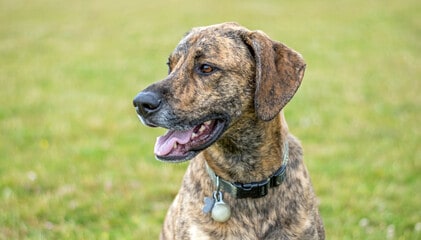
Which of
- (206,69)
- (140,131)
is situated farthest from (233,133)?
(140,131)

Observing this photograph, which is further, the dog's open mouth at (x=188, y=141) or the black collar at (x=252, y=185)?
the black collar at (x=252, y=185)

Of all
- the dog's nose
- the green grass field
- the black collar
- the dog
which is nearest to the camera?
the dog's nose

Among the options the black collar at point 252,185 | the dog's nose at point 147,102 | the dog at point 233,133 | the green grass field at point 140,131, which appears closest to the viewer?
the dog's nose at point 147,102

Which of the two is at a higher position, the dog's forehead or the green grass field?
the dog's forehead

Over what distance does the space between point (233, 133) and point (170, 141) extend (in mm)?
424

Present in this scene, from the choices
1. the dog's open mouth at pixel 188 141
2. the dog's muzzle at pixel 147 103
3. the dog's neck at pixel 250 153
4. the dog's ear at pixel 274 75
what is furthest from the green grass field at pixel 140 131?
the dog's ear at pixel 274 75

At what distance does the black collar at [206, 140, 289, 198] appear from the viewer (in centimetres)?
404

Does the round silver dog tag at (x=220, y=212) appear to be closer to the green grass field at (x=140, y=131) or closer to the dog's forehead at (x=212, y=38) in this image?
the dog's forehead at (x=212, y=38)

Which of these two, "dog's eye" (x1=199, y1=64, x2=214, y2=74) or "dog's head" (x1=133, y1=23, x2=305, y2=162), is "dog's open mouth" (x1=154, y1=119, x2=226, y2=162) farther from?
"dog's eye" (x1=199, y1=64, x2=214, y2=74)

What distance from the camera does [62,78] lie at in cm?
1188

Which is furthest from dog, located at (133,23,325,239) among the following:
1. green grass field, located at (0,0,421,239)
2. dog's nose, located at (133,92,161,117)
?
green grass field, located at (0,0,421,239)

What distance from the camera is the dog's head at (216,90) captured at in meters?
3.86

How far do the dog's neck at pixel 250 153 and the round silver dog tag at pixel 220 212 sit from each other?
215 millimetres

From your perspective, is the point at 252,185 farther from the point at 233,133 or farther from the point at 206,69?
the point at 206,69
